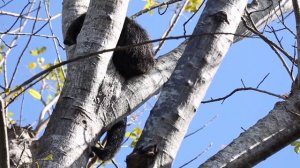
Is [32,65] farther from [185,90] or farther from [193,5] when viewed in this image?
Result: [185,90]

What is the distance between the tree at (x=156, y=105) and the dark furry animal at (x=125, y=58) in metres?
0.48

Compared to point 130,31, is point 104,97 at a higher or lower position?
lower

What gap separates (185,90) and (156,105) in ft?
0.42

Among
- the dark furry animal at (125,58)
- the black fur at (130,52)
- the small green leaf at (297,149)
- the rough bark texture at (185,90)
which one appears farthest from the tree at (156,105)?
the small green leaf at (297,149)

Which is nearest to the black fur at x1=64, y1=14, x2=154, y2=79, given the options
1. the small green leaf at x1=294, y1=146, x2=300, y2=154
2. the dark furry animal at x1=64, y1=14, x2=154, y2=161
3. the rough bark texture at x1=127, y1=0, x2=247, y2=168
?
the dark furry animal at x1=64, y1=14, x2=154, y2=161

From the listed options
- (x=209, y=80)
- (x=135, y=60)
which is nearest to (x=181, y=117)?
(x=209, y=80)

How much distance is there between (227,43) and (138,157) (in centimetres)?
72

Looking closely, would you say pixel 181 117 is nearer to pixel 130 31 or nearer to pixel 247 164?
pixel 247 164

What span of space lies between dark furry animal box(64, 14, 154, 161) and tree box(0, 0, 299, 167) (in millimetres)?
480

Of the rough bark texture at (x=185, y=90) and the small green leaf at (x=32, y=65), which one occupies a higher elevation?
the small green leaf at (x=32, y=65)

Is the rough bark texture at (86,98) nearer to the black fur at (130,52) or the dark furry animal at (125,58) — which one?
the black fur at (130,52)

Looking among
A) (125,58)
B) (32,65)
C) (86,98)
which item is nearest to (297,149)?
(125,58)

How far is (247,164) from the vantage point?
193cm

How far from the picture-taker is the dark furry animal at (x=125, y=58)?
3.23 m
